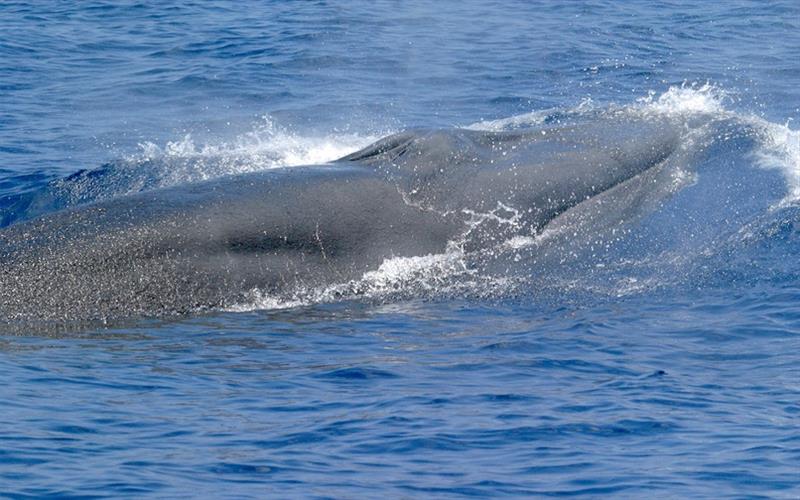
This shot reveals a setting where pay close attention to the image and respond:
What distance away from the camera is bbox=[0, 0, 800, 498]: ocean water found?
12.2 m

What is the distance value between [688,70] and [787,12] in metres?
9.08

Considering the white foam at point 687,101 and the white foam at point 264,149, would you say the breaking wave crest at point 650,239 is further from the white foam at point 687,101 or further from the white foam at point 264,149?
the white foam at point 264,149

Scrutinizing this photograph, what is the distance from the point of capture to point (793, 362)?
15422 millimetres

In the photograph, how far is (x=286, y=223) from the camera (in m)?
18.3

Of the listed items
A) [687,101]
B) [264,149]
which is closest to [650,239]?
[687,101]

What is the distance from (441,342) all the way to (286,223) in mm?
3133

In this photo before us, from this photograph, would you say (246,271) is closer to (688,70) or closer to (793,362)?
(793,362)

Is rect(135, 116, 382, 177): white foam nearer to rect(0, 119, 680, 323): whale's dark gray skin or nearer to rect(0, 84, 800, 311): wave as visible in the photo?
rect(0, 84, 800, 311): wave

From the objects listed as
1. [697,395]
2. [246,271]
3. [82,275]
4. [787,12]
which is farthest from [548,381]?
[787,12]

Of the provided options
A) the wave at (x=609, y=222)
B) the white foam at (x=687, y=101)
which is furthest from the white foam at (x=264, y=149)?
the white foam at (x=687, y=101)

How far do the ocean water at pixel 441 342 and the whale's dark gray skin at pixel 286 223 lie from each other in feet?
1.13

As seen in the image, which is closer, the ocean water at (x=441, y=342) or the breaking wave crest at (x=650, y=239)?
the ocean water at (x=441, y=342)

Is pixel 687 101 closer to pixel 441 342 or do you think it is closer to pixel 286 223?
pixel 286 223

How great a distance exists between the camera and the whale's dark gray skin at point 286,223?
56.7ft
